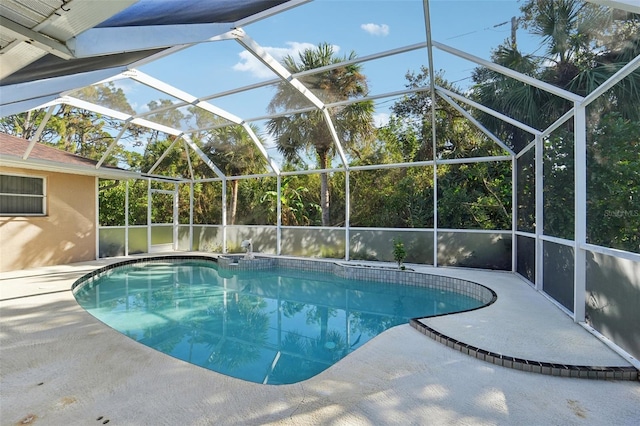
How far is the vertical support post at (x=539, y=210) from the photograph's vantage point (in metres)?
6.36

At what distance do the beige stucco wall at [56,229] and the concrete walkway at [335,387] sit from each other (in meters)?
5.93

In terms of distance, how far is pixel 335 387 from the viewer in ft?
9.16

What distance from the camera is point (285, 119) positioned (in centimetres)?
1002

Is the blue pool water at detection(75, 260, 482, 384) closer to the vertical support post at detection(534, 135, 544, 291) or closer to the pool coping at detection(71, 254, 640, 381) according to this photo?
the pool coping at detection(71, 254, 640, 381)

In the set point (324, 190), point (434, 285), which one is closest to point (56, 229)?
point (324, 190)

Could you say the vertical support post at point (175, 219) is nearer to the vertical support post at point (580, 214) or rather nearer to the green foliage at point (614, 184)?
the vertical support post at point (580, 214)

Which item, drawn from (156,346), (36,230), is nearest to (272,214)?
(36,230)

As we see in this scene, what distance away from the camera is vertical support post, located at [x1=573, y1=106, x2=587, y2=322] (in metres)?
4.40

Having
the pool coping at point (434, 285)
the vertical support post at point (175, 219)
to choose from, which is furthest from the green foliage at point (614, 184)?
the vertical support post at point (175, 219)

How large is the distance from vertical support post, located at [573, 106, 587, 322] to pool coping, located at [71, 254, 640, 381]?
129cm

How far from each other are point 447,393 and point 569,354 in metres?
1.70

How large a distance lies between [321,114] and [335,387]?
772cm

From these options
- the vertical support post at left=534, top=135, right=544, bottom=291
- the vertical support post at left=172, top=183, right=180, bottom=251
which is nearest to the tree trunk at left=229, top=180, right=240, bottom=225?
the vertical support post at left=172, top=183, right=180, bottom=251

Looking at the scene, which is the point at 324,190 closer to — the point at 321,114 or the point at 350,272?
the point at 321,114
